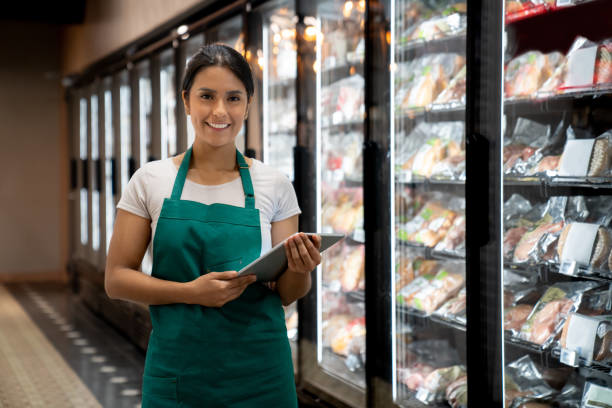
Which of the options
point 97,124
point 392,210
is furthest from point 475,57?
point 97,124

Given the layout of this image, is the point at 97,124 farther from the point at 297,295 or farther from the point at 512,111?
the point at 297,295

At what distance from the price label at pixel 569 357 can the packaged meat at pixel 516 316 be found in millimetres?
273

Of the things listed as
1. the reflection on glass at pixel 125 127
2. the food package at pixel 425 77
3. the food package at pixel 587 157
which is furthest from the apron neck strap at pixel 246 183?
the reflection on glass at pixel 125 127

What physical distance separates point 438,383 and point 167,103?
151 inches

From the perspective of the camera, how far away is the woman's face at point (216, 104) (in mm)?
1603

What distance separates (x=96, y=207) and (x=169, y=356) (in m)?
6.96

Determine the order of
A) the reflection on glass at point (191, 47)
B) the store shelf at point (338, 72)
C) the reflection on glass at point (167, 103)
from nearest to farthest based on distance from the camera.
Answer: the store shelf at point (338, 72) → the reflection on glass at point (191, 47) → the reflection on glass at point (167, 103)

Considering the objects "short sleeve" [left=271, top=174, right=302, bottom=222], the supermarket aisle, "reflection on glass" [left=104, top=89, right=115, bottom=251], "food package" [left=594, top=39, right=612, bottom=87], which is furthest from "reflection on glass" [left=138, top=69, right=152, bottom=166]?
"short sleeve" [left=271, top=174, right=302, bottom=222]

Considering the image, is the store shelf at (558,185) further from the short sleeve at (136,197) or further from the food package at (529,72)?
the short sleeve at (136,197)

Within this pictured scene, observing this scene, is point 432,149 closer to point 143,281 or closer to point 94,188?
point 143,281

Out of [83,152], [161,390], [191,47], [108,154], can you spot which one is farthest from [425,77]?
[83,152]

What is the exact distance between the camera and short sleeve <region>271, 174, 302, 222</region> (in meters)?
1.72

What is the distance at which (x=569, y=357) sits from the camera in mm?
2418

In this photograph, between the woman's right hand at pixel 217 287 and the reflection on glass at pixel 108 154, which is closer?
the woman's right hand at pixel 217 287
